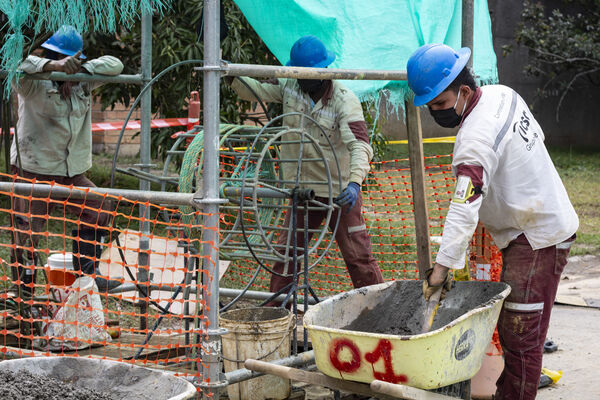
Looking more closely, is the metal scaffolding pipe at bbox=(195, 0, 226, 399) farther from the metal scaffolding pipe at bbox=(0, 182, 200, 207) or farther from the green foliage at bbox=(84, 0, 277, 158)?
the green foliage at bbox=(84, 0, 277, 158)

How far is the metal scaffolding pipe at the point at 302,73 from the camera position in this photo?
379 cm

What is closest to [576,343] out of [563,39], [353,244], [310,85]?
[353,244]

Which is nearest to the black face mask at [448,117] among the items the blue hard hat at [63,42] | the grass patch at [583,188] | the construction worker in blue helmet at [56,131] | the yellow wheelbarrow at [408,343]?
the yellow wheelbarrow at [408,343]

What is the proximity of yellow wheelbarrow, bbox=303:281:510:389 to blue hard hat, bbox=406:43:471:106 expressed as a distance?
3.20ft

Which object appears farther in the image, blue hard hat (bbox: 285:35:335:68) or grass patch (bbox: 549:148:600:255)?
grass patch (bbox: 549:148:600:255)

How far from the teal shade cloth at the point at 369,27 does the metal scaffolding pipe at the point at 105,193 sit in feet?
5.44

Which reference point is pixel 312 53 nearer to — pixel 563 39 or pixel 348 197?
pixel 348 197

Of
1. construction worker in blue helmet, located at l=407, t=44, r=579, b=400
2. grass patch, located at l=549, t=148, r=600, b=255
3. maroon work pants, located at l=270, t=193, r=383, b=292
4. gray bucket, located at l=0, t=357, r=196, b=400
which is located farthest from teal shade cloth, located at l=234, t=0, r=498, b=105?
grass patch, located at l=549, t=148, r=600, b=255

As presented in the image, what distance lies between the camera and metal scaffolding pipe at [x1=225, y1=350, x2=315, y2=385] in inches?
154

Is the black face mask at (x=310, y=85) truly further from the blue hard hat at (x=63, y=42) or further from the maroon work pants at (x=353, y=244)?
the blue hard hat at (x=63, y=42)

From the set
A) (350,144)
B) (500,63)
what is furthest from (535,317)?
(500,63)

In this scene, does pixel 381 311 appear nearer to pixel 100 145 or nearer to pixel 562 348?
pixel 562 348

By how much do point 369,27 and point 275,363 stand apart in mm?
2182

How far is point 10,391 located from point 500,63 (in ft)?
61.6
